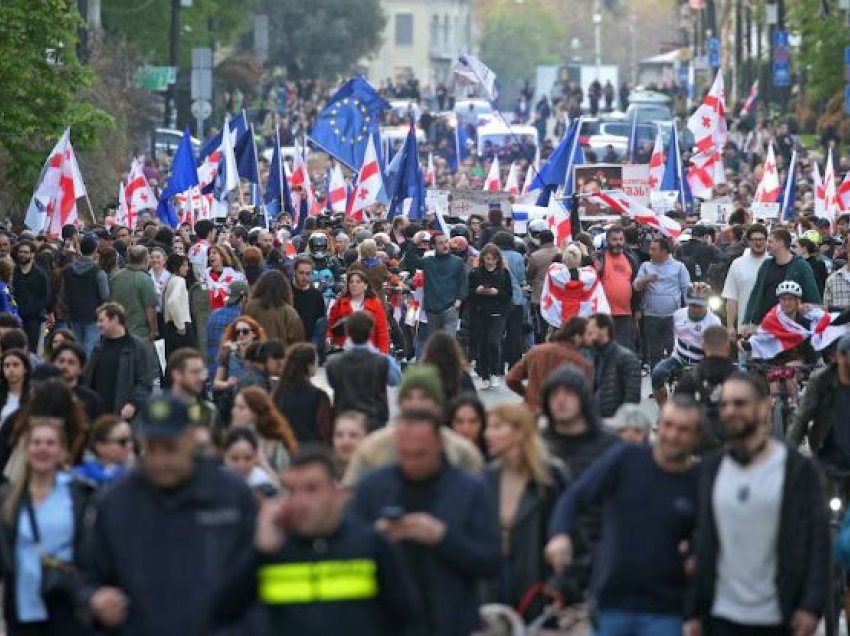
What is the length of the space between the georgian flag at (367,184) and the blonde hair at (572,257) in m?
11.8

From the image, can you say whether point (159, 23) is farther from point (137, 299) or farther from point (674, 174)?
point (137, 299)

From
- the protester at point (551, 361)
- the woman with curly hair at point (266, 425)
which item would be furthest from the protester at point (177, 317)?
the woman with curly hair at point (266, 425)

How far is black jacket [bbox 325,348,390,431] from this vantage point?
50.8ft

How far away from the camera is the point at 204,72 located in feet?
176

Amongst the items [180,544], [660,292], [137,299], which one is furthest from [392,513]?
[660,292]

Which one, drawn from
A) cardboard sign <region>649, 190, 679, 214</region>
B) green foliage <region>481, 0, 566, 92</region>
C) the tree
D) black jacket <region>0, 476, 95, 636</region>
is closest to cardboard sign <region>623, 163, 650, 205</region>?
cardboard sign <region>649, 190, 679, 214</region>

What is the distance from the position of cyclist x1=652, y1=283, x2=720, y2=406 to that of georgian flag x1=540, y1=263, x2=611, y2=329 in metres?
2.81

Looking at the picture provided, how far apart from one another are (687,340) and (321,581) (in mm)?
11237

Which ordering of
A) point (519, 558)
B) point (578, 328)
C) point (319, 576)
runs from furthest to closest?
point (578, 328) < point (519, 558) < point (319, 576)

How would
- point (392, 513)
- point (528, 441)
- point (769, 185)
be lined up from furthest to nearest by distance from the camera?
point (769, 185) → point (528, 441) → point (392, 513)

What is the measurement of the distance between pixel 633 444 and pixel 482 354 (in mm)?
15557

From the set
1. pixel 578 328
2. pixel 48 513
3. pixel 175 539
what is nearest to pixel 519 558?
pixel 48 513

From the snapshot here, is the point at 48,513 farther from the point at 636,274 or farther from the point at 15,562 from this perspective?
Result: the point at 636,274

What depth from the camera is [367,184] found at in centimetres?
A: 3597
